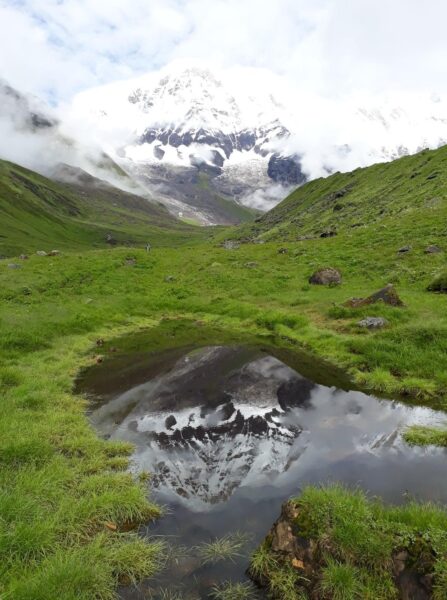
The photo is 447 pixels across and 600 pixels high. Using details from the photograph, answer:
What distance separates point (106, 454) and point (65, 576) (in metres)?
5.48

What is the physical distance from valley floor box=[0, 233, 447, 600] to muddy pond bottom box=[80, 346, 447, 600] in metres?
0.85

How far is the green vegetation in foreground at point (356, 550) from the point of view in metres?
7.81

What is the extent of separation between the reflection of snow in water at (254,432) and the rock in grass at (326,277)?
21.0 metres

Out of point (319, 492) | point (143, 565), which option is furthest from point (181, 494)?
point (319, 492)

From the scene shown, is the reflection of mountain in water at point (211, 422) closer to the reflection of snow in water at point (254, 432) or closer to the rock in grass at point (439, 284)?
the reflection of snow in water at point (254, 432)

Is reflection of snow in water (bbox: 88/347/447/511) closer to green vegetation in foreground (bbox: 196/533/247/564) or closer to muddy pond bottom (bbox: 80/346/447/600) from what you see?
muddy pond bottom (bbox: 80/346/447/600)

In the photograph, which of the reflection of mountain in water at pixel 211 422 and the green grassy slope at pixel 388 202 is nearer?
the reflection of mountain in water at pixel 211 422

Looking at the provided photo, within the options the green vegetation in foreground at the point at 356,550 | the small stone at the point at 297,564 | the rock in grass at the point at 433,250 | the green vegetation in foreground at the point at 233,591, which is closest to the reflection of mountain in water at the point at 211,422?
the green vegetation in foreground at the point at 233,591

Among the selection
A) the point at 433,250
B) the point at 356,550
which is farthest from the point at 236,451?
the point at 433,250

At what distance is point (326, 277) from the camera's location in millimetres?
40688

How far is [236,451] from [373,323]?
1577cm

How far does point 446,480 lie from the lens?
37.8 ft

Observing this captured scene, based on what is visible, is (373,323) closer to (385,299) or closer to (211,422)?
(385,299)

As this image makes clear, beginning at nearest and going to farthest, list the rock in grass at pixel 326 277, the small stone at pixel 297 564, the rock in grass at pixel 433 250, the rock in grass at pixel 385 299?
the small stone at pixel 297 564
the rock in grass at pixel 385 299
the rock in grass at pixel 326 277
the rock in grass at pixel 433 250
